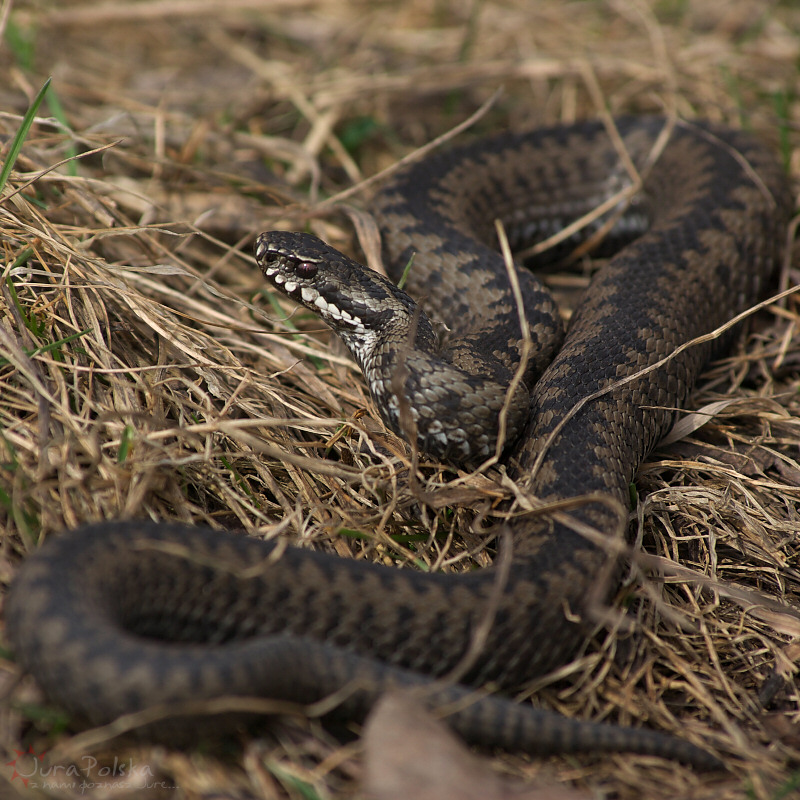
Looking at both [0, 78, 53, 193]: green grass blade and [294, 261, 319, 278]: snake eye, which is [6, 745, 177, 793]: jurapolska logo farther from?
[0, 78, 53, 193]: green grass blade

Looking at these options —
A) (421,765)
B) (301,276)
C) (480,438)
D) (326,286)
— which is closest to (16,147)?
(301,276)

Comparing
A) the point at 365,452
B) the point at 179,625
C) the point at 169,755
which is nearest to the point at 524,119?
the point at 365,452

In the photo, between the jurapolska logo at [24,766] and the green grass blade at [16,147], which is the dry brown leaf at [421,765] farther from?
the green grass blade at [16,147]

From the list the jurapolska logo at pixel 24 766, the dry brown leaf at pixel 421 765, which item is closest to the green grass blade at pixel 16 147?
the jurapolska logo at pixel 24 766

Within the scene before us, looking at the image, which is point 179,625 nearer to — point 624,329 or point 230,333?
point 230,333

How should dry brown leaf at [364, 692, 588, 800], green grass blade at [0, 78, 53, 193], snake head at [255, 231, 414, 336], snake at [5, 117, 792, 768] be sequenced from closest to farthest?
dry brown leaf at [364, 692, 588, 800], snake at [5, 117, 792, 768], green grass blade at [0, 78, 53, 193], snake head at [255, 231, 414, 336]

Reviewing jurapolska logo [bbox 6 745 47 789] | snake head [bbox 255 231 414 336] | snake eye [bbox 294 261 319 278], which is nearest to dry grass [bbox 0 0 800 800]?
jurapolska logo [bbox 6 745 47 789]
